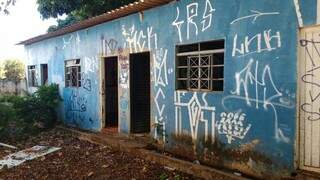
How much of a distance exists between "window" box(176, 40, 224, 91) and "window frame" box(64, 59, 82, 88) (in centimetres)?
538

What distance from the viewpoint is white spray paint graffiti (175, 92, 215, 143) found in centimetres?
709

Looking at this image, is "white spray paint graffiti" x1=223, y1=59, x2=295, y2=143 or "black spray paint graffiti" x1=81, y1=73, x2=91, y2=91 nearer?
"white spray paint graffiti" x1=223, y1=59, x2=295, y2=143

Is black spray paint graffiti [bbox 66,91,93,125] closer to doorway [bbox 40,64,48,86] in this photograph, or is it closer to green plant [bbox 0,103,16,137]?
green plant [bbox 0,103,16,137]

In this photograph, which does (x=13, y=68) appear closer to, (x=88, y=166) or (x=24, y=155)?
(x=24, y=155)

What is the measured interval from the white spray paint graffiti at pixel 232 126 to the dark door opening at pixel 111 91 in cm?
507

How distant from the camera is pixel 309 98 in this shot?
5.39 metres

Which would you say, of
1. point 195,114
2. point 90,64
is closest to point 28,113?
point 90,64

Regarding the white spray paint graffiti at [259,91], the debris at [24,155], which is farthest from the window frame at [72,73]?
the white spray paint graffiti at [259,91]

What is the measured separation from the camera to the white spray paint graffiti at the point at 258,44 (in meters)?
5.78

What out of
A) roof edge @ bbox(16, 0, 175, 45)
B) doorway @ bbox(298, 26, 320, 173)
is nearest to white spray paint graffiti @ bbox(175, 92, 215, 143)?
doorway @ bbox(298, 26, 320, 173)

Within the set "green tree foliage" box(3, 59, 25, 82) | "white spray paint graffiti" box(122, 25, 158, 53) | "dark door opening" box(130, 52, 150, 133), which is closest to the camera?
"white spray paint graffiti" box(122, 25, 158, 53)

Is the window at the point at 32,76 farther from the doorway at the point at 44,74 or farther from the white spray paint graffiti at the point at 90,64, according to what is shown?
the white spray paint graffiti at the point at 90,64

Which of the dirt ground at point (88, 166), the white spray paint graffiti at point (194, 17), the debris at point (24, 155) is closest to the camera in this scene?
the white spray paint graffiti at point (194, 17)

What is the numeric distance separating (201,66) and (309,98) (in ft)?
7.81
